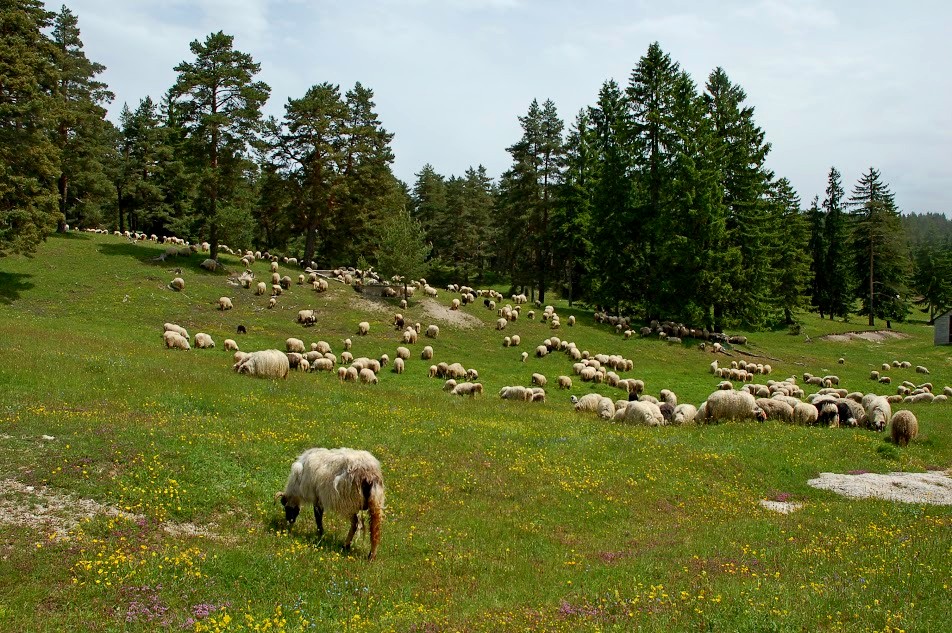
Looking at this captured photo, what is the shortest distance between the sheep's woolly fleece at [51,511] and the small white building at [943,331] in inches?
3216

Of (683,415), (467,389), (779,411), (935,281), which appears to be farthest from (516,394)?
(935,281)

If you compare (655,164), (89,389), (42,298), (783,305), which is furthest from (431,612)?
(783,305)

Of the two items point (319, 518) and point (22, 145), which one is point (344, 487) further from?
point (22, 145)

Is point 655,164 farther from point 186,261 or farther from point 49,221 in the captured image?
point 49,221

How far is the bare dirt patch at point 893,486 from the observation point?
52.1 feet

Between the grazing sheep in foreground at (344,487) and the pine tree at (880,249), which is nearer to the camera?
the grazing sheep in foreground at (344,487)

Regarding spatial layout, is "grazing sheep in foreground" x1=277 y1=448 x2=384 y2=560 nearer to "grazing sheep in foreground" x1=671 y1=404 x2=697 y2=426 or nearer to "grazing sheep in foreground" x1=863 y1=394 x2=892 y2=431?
"grazing sheep in foreground" x1=671 y1=404 x2=697 y2=426

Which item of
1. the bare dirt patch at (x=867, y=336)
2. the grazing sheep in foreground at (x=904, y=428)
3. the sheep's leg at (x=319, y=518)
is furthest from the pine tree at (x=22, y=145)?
the bare dirt patch at (x=867, y=336)

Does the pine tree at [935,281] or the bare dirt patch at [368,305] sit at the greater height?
the pine tree at [935,281]

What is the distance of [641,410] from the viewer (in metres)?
25.6

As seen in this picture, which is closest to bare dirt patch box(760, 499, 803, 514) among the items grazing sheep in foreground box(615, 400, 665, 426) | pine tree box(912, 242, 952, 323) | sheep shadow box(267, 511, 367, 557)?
grazing sheep in foreground box(615, 400, 665, 426)

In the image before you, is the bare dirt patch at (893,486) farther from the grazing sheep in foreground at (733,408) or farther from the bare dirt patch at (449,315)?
the bare dirt patch at (449,315)

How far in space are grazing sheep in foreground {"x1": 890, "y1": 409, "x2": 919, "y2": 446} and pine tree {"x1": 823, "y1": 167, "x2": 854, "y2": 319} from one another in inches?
3201

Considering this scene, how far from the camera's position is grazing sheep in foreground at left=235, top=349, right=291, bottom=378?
1048 inches
